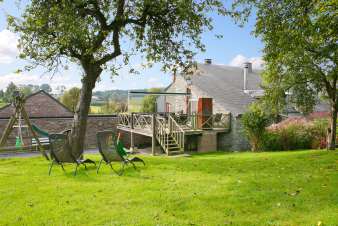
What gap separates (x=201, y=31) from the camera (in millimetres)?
10844

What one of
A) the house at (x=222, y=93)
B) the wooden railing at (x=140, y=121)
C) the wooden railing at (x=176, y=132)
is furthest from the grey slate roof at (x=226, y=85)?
the wooden railing at (x=140, y=121)

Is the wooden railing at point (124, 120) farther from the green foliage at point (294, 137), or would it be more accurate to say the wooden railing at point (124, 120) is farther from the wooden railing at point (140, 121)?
the green foliage at point (294, 137)

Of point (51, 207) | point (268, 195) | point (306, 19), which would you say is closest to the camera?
point (51, 207)

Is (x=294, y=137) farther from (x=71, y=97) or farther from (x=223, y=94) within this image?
(x=71, y=97)

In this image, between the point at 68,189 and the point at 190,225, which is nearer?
the point at 190,225

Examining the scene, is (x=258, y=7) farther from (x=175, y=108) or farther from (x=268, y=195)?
(x=175, y=108)

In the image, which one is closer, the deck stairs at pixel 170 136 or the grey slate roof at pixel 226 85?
the deck stairs at pixel 170 136

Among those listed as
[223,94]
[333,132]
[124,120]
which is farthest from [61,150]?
[223,94]

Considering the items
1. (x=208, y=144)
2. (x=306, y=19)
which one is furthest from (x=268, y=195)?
(x=208, y=144)

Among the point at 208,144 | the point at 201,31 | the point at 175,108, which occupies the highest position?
the point at 201,31

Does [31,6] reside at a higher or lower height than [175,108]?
higher

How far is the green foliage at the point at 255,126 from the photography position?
1823cm

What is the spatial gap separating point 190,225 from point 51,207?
204 centimetres

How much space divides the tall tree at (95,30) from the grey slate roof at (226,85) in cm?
1085
